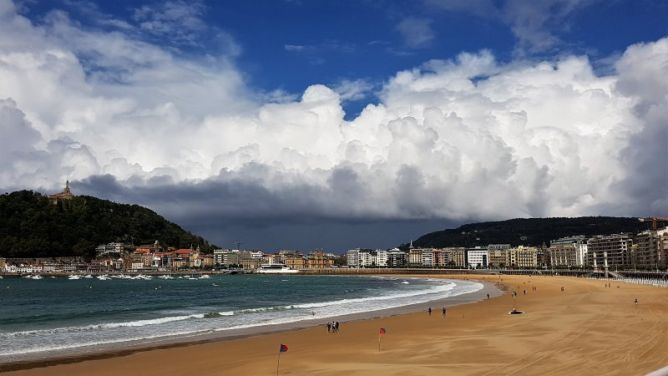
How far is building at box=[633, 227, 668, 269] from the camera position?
164m

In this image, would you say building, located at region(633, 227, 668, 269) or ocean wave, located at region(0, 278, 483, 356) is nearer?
ocean wave, located at region(0, 278, 483, 356)

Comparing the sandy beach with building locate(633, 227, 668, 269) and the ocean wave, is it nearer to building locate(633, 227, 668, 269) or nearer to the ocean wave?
the ocean wave

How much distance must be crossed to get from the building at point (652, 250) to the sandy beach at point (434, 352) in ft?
474

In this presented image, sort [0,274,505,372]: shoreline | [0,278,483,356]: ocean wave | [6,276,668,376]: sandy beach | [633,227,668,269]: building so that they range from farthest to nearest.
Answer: [633,227,668,269]: building
[0,278,483,356]: ocean wave
[0,274,505,372]: shoreline
[6,276,668,376]: sandy beach

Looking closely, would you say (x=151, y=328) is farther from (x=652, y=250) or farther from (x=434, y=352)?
(x=652, y=250)

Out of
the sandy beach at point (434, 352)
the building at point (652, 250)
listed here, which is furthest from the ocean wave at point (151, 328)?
the building at point (652, 250)

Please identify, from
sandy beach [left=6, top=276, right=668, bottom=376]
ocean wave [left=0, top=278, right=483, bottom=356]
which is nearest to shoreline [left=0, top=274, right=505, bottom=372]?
sandy beach [left=6, top=276, right=668, bottom=376]

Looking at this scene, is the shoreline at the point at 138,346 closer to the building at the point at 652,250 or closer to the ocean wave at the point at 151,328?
the ocean wave at the point at 151,328

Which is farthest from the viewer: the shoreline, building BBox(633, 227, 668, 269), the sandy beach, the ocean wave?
building BBox(633, 227, 668, 269)

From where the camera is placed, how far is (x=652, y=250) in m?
171

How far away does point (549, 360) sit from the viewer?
21.7m

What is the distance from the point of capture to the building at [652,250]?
6447 inches

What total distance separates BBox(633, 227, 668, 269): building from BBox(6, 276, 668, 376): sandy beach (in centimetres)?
14453

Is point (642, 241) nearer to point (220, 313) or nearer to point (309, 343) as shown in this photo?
point (220, 313)
